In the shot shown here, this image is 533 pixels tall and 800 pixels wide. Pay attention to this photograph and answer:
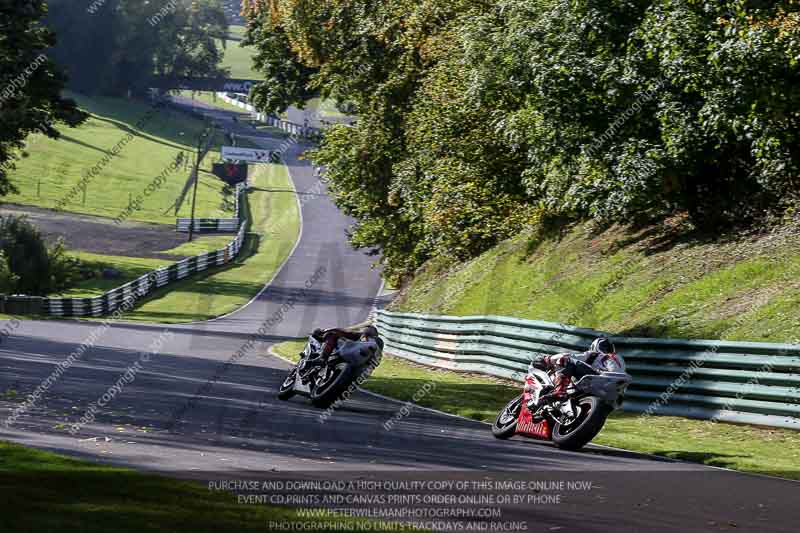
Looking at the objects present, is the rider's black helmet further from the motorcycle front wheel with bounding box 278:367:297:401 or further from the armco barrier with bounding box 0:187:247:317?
the armco barrier with bounding box 0:187:247:317

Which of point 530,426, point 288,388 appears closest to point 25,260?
point 288,388

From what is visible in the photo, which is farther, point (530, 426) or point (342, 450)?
point (530, 426)

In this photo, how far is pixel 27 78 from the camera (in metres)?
27.7

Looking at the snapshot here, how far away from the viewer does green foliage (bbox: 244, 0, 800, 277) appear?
2031 cm

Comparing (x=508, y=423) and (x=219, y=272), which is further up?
(x=508, y=423)

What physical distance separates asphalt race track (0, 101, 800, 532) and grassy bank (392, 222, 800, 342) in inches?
229

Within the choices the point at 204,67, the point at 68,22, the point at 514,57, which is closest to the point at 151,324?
the point at 514,57

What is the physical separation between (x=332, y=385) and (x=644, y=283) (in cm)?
987

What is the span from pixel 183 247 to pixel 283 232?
12554 mm

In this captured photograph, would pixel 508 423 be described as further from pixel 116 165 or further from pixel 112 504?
pixel 116 165

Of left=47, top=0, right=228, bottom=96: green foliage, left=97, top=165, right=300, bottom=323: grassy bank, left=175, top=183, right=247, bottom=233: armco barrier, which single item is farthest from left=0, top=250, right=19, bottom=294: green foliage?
left=47, top=0, right=228, bottom=96: green foliage

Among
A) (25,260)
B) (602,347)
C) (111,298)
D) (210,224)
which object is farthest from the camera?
(210,224)

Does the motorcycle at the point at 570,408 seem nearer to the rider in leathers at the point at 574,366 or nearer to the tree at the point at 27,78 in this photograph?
the rider in leathers at the point at 574,366

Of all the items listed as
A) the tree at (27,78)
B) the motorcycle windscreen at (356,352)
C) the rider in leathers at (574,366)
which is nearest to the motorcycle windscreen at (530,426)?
the rider in leathers at (574,366)
